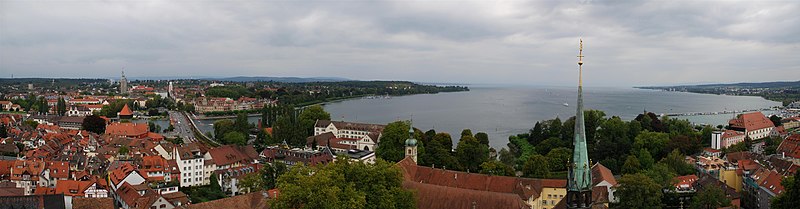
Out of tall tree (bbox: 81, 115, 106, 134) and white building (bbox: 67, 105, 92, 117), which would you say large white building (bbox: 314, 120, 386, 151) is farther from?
white building (bbox: 67, 105, 92, 117)

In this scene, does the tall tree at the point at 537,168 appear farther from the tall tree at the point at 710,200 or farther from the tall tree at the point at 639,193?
the tall tree at the point at 710,200

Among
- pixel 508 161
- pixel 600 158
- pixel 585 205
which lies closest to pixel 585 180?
pixel 585 205

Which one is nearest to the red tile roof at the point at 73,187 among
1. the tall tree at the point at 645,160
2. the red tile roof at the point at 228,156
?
the red tile roof at the point at 228,156

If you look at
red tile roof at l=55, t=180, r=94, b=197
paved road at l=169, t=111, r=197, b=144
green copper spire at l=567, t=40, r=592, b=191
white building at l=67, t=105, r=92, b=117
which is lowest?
paved road at l=169, t=111, r=197, b=144

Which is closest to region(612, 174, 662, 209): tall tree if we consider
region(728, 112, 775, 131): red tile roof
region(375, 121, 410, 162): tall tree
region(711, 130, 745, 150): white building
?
region(375, 121, 410, 162): tall tree

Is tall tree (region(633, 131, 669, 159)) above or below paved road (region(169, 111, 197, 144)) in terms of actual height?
above

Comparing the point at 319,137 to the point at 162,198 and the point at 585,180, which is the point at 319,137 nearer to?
the point at 162,198

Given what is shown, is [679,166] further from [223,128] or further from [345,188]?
[223,128]

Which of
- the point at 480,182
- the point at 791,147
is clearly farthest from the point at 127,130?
the point at 791,147
